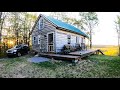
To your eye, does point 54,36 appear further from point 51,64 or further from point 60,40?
point 51,64

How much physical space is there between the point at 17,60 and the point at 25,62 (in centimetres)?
28

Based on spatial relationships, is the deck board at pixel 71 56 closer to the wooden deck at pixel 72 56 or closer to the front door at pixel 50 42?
the wooden deck at pixel 72 56

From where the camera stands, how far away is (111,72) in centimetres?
441

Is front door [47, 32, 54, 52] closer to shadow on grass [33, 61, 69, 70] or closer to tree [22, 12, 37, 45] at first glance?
shadow on grass [33, 61, 69, 70]

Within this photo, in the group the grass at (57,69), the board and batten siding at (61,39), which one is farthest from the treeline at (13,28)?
the board and batten siding at (61,39)

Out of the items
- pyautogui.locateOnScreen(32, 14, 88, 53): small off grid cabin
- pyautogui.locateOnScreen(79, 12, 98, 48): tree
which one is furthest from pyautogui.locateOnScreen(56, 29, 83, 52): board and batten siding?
pyautogui.locateOnScreen(79, 12, 98, 48): tree

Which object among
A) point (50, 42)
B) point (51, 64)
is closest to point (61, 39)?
point (50, 42)

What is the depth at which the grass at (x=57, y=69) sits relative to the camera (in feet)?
14.0

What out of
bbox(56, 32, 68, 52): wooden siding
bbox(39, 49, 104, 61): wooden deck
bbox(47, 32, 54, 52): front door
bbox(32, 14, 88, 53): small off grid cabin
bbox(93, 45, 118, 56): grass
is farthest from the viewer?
bbox(56, 32, 68, 52): wooden siding

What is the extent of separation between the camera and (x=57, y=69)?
185 inches

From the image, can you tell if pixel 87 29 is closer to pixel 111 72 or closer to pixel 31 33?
pixel 111 72

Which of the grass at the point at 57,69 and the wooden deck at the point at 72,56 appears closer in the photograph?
the grass at the point at 57,69

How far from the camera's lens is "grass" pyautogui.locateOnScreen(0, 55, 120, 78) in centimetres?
426
